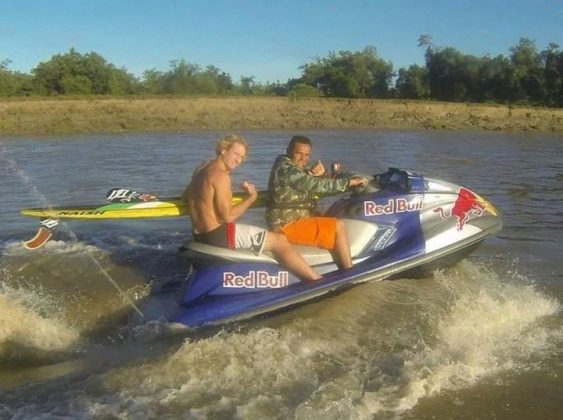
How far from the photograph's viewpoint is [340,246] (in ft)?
19.0

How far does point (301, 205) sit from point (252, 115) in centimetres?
3430

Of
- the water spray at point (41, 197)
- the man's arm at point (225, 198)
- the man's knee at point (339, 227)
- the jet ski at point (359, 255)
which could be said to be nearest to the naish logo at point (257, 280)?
the jet ski at point (359, 255)

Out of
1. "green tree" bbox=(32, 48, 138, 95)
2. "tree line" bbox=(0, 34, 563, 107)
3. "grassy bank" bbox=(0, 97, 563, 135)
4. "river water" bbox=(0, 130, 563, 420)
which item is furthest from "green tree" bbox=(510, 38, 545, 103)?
"river water" bbox=(0, 130, 563, 420)

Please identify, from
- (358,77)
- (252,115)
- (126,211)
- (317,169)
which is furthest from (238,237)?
(358,77)

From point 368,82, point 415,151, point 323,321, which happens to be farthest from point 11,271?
point 368,82

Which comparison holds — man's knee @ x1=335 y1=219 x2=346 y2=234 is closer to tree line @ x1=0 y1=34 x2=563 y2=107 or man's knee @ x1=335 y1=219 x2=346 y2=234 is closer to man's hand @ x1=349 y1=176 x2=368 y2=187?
man's hand @ x1=349 y1=176 x2=368 y2=187

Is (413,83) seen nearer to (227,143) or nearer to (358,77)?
(358,77)

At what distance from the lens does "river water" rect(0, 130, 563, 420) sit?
13.9 ft

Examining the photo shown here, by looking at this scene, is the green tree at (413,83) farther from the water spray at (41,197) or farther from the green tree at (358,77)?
the water spray at (41,197)

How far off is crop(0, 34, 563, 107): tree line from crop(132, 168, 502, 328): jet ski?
138 ft

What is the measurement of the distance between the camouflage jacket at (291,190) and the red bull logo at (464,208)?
1.09m

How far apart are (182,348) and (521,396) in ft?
7.58

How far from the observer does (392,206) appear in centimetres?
610

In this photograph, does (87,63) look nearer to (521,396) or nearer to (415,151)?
(415,151)
